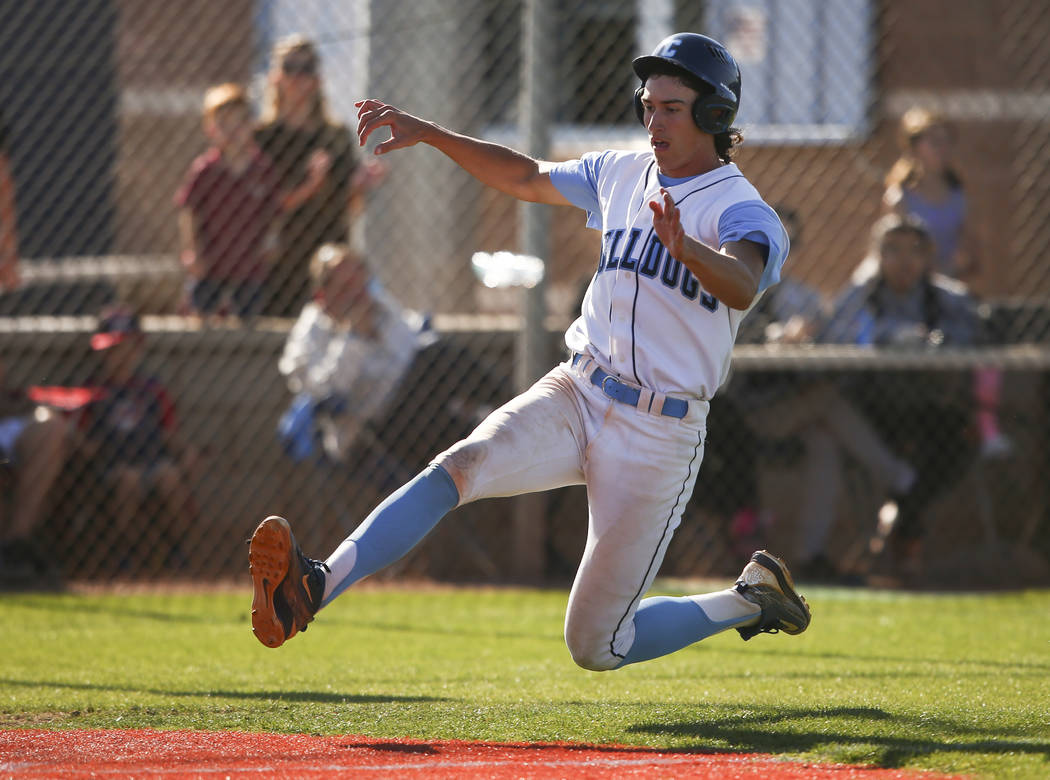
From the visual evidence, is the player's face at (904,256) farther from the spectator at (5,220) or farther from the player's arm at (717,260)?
the spectator at (5,220)

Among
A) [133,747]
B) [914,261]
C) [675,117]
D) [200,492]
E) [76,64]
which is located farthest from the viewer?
[76,64]

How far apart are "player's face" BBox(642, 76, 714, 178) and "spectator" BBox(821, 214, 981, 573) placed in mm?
3381

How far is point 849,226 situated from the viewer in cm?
955

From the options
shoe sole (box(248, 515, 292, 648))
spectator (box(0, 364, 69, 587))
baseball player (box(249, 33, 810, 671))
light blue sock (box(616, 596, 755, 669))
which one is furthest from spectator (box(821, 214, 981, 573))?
shoe sole (box(248, 515, 292, 648))

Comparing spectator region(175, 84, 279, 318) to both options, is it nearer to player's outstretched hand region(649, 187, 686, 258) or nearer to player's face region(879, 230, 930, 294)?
player's face region(879, 230, 930, 294)

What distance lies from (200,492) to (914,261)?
383 centimetres

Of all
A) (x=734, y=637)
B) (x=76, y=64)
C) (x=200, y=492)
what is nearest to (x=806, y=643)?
(x=734, y=637)

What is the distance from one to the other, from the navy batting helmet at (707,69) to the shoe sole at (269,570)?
1.51 meters

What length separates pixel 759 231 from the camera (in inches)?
134

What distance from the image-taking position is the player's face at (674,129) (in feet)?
11.8

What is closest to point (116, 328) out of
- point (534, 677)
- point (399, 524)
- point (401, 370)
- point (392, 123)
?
point (401, 370)

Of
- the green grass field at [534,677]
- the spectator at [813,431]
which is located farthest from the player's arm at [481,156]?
the spectator at [813,431]

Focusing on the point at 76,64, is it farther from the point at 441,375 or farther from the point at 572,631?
the point at 572,631

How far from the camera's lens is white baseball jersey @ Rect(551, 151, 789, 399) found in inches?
141
